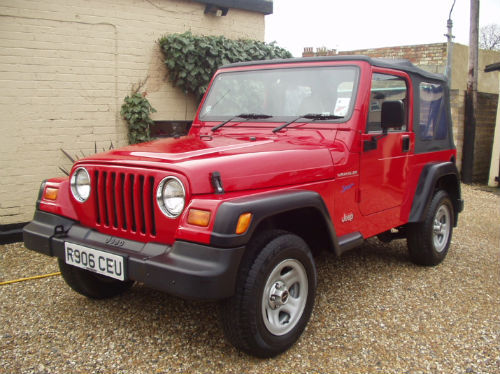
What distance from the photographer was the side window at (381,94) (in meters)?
3.54

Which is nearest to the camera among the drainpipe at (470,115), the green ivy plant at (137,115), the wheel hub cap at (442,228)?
the wheel hub cap at (442,228)

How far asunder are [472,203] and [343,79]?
5.95m

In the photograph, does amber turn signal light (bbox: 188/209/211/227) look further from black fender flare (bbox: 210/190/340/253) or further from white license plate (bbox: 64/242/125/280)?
white license plate (bbox: 64/242/125/280)

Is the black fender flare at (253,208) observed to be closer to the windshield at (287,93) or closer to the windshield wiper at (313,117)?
the windshield wiper at (313,117)

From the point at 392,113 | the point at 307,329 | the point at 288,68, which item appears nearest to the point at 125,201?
the point at 307,329

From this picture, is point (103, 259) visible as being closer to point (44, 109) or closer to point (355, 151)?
point (355, 151)

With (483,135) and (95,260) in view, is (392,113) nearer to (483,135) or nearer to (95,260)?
(95,260)

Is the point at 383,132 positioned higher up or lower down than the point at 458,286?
higher up

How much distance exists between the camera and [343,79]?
3.51 metres

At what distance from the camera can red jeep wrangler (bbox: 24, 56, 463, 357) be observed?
2.44 meters

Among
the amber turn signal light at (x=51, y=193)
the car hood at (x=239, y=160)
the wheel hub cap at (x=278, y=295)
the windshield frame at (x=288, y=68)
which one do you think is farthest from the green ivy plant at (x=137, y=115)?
the wheel hub cap at (x=278, y=295)

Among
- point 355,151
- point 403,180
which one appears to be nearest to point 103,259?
point 355,151

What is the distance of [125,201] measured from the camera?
270cm

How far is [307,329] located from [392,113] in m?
1.73
